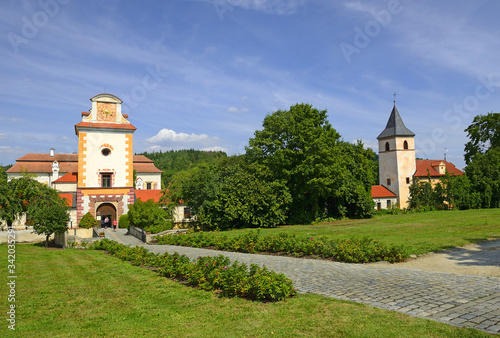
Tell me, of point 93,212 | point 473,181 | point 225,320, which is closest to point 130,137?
point 93,212

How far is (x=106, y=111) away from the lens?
3625 centimetres

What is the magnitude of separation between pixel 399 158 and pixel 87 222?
1779 inches

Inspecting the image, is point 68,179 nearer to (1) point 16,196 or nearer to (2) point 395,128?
(1) point 16,196

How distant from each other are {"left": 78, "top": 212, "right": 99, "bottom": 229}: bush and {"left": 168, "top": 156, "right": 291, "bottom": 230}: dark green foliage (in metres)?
9.66

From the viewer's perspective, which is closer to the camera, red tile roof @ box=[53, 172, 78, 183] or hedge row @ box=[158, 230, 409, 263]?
hedge row @ box=[158, 230, 409, 263]

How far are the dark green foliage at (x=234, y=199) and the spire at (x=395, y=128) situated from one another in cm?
3138

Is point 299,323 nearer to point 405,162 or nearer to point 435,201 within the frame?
point 435,201

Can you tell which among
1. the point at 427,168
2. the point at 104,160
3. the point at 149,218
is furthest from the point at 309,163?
the point at 427,168

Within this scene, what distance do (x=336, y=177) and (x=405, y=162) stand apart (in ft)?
88.5

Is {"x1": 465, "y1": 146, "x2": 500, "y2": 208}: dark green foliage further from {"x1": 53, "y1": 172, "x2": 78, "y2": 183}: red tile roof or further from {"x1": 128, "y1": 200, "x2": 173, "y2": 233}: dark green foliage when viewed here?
{"x1": 53, "y1": 172, "x2": 78, "y2": 183}: red tile roof

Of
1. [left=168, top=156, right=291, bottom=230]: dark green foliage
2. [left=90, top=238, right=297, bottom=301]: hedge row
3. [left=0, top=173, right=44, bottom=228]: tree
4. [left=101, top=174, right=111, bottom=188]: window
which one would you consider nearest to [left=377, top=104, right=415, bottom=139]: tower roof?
[left=168, top=156, right=291, bottom=230]: dark green foliage

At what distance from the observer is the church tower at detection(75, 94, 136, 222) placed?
3525 centimetres

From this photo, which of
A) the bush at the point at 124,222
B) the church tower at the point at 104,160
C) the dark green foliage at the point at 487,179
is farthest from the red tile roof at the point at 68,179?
the dark green foliage at the point at 487,179

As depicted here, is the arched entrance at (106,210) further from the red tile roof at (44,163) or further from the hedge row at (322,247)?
the red tile roof at (44,163)
